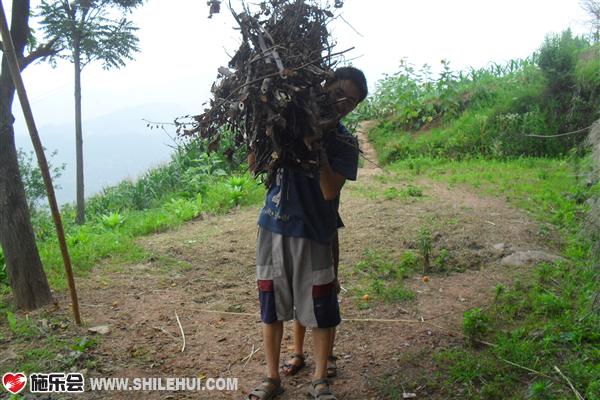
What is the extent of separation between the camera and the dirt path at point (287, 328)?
325 centimetres

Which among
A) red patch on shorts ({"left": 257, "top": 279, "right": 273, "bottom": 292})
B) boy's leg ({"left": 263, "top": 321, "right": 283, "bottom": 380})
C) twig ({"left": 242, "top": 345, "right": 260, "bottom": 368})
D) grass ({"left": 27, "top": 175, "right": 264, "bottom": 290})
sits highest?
red patch on shorts ({"left": 257, "top": 279, "right": 273, "bottom": 292})

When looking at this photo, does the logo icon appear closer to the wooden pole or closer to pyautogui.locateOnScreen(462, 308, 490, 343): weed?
the wooden pole

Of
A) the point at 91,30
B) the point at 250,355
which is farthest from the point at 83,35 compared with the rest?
the point at 250,355

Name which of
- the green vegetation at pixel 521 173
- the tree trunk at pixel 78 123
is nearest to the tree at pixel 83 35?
the tree trunk at pixel 78 123

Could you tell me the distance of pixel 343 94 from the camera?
2557 mm

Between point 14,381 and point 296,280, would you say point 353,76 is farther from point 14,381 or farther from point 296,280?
point 14,381

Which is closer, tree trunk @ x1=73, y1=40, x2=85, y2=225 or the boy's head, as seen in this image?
the boy's head

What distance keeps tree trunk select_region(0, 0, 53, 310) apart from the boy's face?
2850 mm

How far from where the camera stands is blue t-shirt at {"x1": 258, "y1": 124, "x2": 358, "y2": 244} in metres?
2.58

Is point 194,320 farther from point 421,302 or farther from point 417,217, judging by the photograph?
point 417,217

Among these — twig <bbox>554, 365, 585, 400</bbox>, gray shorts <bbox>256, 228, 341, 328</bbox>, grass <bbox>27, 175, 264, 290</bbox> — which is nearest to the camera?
twig <bbox>554, 365, 585, 400</bbox>

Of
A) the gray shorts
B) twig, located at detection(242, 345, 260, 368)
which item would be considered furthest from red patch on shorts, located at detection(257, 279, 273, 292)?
twig, located at detection(242, 345, 260, 368)

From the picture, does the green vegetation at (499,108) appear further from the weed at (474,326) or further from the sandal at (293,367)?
the sandal at (293,367)

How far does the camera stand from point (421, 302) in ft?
13.4
